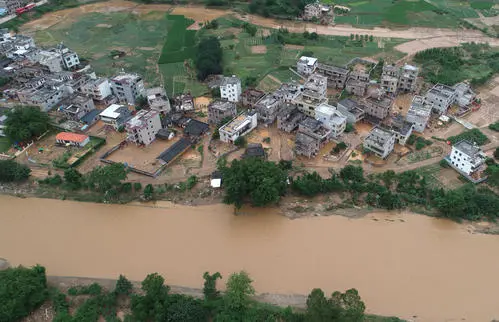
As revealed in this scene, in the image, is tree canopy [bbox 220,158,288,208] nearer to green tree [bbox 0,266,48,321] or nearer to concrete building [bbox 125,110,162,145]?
concrete building [bbox 125,110,162,145]

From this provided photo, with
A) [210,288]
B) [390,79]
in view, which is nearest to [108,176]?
[210,288]

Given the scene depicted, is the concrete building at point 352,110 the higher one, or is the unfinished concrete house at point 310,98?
the unfinished concrete house at point 310,98

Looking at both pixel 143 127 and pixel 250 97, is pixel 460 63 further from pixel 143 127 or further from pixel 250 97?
pixel 143 127

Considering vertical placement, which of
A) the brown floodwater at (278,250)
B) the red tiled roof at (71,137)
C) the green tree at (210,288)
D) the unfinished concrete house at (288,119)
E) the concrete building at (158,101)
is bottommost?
the brown floodwater at (278,250)

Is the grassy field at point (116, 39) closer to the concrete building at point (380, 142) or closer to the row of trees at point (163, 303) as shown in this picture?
the concrete building at point (380, 142)

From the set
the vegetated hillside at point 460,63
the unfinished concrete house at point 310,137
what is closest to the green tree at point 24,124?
the unfinished concrete house at point 310,137

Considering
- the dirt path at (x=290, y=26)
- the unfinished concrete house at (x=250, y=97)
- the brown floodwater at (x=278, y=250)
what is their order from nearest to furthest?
the brown floodwater at (x=278, y=250) < the unfinished concrete house at (x=250, y=97) < the dirt path at (x=290, y=26)
